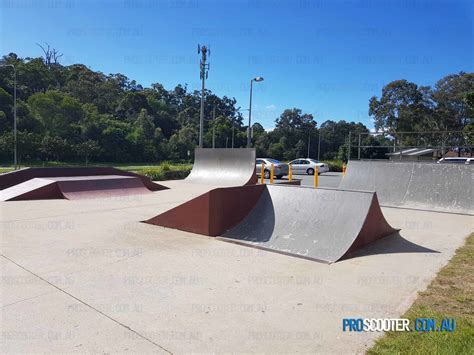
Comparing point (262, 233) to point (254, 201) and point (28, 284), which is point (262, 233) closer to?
point (254, 201)

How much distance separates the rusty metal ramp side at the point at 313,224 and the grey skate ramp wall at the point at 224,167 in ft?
26.2

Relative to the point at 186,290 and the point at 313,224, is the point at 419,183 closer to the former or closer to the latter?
the point at 313,224

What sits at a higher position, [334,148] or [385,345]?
[334,148]

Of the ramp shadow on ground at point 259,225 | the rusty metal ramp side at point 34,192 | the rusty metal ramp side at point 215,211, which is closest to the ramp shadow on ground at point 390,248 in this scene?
the ramp shadow on ground at point 259,225

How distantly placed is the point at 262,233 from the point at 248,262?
1.38 meters

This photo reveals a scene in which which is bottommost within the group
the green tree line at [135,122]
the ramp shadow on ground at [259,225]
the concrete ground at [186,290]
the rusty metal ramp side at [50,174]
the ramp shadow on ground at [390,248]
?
the concrete ground at [186,290]

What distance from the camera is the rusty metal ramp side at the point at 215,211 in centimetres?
684

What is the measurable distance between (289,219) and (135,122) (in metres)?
60.7

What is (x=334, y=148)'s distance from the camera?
76.4 metres

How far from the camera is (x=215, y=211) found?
686 centimetres

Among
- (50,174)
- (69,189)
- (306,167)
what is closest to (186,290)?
(69,189)

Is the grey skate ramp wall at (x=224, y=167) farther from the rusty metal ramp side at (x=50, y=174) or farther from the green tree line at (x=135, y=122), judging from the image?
the green tree line at (x=135, y=122)

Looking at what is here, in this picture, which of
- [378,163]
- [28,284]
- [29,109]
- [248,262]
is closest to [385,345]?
[248,262]

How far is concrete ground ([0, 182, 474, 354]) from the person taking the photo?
3.04 m
